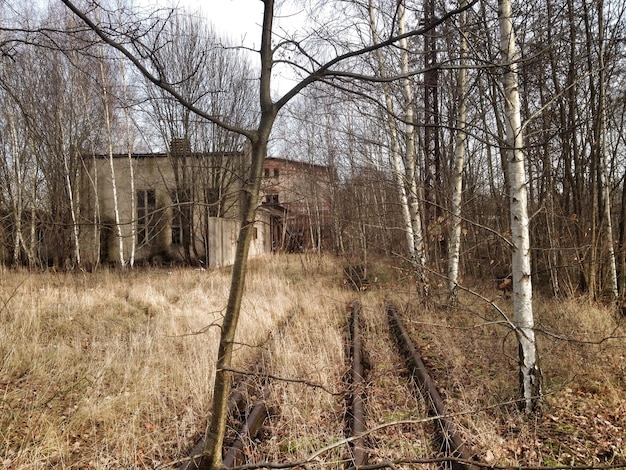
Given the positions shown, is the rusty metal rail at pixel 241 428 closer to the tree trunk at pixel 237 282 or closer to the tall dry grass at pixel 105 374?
the tall dry grass at pixel 105 374

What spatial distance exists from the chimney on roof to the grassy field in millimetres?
11841

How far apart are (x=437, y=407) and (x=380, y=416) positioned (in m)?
0.55

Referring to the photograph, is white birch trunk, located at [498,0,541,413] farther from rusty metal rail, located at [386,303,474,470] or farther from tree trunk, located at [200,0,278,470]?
tree trunk, located at [200,0,278,470]

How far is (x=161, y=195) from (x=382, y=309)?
51.2 feet

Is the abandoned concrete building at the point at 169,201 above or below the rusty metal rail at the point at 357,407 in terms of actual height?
above

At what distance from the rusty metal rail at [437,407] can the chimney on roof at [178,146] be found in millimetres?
15247

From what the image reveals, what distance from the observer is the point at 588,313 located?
24.0 feet

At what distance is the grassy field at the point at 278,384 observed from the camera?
3.41 meters

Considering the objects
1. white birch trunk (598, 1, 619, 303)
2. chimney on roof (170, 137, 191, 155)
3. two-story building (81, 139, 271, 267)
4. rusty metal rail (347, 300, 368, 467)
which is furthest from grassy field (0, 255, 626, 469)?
chimney on roof (170, 137, 191, 155)

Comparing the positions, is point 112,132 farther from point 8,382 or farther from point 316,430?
point 316,430

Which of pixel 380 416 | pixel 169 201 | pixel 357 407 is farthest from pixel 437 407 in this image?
pixel 169 201

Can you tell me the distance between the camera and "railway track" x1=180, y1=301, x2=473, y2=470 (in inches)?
128

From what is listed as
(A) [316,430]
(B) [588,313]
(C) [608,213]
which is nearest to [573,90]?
(C) [608,213]

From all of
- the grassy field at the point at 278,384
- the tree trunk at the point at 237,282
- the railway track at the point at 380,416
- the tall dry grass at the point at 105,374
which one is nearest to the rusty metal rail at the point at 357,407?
the railway track at the point at 380,416
